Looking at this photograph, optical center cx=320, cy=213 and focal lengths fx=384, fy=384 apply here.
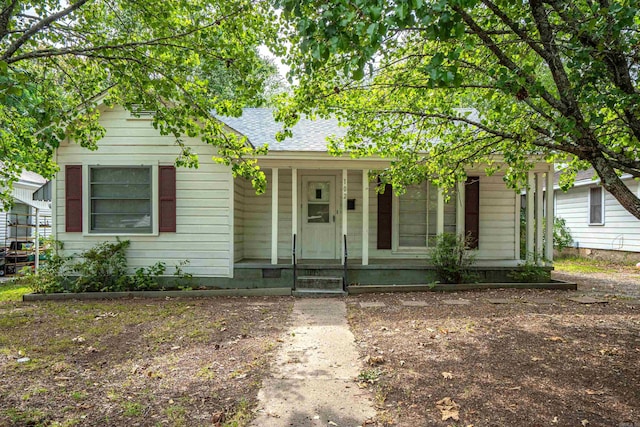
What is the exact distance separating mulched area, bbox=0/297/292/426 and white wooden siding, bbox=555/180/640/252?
1186cm

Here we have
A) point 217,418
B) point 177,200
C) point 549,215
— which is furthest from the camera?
point 549,215

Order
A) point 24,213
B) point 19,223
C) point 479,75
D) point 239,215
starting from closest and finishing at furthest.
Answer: point 479,75
point 239,215
point 19,223
point 24,213

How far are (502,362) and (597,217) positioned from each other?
12.7 metres

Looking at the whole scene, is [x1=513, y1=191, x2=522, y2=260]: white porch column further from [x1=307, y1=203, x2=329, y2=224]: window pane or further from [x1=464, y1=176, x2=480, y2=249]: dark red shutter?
[x1=307, y1=203, x2=329, y2=224]: window pane

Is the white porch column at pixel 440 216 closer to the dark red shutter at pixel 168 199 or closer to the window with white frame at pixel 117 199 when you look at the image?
the dark red shutter at pixel 168 199

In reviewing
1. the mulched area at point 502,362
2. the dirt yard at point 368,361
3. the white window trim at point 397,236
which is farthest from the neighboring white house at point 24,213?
the mulched area at point 502,362

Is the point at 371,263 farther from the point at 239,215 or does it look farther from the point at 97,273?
the point at 97,273

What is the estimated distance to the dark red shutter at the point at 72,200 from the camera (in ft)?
25.6

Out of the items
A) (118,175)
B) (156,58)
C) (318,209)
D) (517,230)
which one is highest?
(156,58)

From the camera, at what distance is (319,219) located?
30.1 ft

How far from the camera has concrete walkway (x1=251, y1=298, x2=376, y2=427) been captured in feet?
9.20

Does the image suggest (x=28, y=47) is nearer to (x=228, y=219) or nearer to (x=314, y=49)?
(x=228, y=219)

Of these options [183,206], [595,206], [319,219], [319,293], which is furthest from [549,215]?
[183,206]

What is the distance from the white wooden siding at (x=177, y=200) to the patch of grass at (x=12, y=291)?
1381 mm
